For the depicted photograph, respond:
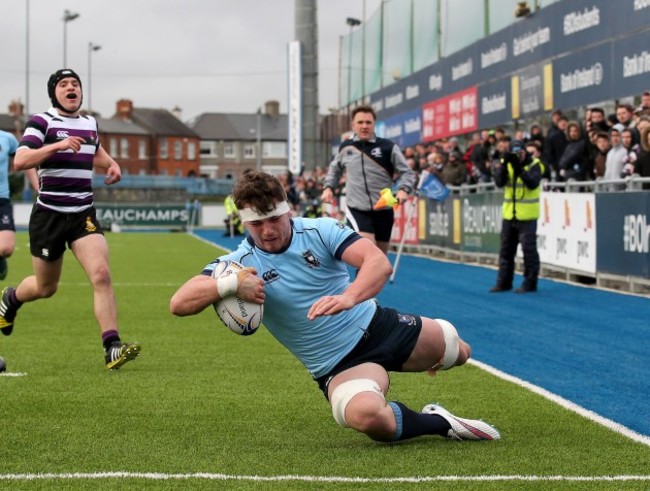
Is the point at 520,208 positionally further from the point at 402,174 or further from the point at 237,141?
the point at 237,141

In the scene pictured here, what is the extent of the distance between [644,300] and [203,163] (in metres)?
129

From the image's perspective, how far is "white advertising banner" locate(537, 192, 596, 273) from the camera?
677 inches

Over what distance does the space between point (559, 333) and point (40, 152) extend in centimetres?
536

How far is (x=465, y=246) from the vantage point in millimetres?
24750

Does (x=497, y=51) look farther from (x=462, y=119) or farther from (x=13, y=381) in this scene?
(x=13, y=381)

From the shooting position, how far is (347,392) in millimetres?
5965

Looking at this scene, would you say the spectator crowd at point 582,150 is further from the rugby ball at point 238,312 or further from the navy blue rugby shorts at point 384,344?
the rugby ball at point 238,312

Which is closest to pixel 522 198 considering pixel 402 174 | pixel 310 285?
pixel 402 174

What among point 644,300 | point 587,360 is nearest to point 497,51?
point 644,300

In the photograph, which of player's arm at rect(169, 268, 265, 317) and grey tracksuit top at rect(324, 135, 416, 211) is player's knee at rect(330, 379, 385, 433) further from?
grey tracksuit top at rect(324, 135, 416, 211)

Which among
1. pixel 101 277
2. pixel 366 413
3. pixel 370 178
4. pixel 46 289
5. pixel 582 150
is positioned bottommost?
pixel 366 413

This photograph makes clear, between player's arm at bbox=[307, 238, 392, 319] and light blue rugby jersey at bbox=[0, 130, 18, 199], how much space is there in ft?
23.1

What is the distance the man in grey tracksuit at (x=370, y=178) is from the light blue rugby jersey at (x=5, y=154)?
10.6 feet

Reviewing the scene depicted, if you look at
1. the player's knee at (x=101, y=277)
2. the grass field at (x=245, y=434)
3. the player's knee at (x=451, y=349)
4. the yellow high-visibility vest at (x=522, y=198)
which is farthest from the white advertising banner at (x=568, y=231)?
the player's knee at (x=451, y=349)
